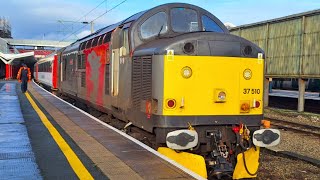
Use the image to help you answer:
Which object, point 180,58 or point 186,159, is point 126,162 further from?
point 180,58

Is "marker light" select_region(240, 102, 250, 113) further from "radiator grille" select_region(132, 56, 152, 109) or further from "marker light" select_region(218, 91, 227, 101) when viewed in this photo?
"radiator grille" select_region(132, 56, 152, 109)

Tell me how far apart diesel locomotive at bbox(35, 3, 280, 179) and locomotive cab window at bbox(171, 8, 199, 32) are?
2cm

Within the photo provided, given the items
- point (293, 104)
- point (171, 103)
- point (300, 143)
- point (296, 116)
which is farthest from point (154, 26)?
point (293, 104)

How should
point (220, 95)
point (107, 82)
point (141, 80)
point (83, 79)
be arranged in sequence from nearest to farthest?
point (220, 95) → point (141, 80) → point (107, 82) → point (83, 79)

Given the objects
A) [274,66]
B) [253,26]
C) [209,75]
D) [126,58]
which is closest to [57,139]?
[126,58]

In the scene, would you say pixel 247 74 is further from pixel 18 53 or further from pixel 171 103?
pixel 18 53

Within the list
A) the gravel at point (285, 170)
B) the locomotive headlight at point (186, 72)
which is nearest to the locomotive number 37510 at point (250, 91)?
the locomotive headlight at point (186, 72)

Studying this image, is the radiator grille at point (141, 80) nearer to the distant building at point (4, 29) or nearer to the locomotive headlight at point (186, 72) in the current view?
the locomotive headlight at point (186, 72)

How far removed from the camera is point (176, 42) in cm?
667

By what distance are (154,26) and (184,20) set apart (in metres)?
0.62

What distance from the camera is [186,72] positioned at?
22.1 ft

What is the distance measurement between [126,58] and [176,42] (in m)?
1.88

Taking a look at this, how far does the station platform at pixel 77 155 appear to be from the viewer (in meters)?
5.62

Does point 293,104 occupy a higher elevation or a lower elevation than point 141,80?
lower
